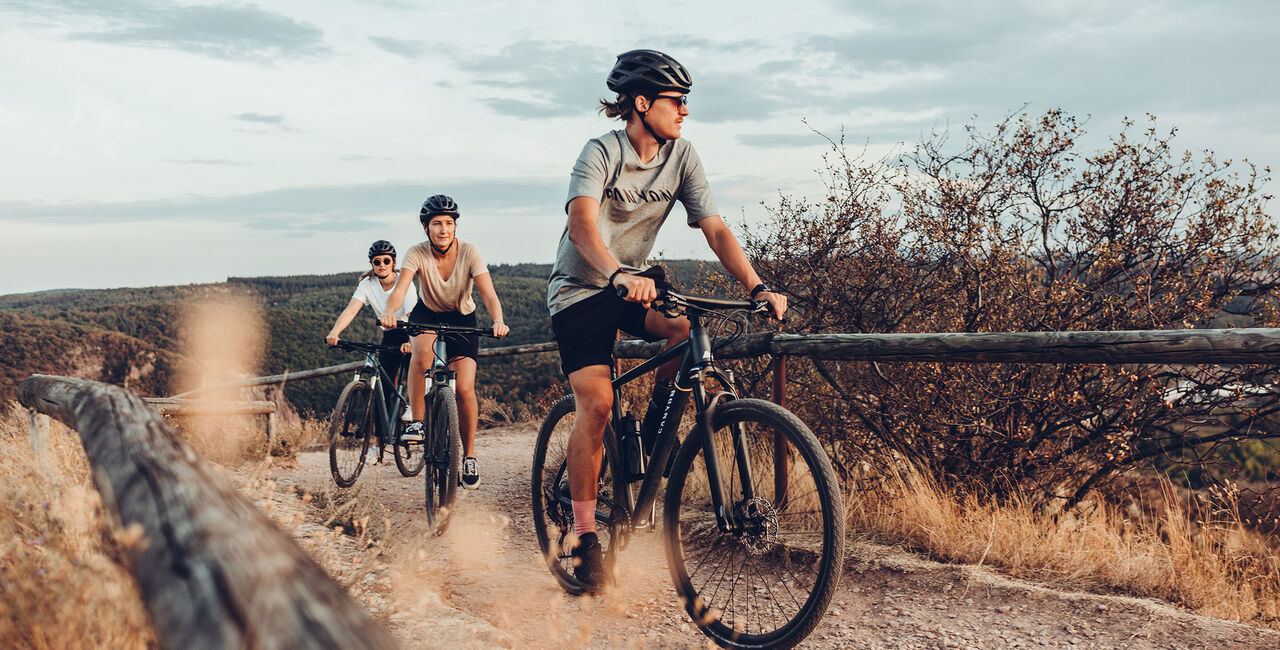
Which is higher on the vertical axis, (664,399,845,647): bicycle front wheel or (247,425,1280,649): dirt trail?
(664,399,845,647): bicycle front wheel

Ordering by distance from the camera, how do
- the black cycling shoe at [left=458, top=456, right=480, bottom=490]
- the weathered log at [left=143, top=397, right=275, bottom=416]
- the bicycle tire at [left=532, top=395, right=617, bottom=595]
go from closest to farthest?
the bicycle tire at [left=532, top=395, right=617, bottom=595]
the black cycling shoe at [left=458, top=456, right=480, bottom=490]
the weathered log at [left=143, top=397, right=275, bottom=416]

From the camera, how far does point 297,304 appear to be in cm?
6944

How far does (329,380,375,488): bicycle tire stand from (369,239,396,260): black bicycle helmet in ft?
3.38

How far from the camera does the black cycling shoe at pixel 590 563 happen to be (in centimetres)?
337

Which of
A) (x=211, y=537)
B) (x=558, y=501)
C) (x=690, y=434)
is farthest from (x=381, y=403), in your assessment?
(x=211, y=537)

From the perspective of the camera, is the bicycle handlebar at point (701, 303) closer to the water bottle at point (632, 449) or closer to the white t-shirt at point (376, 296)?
the water bottle at point (632, 449)

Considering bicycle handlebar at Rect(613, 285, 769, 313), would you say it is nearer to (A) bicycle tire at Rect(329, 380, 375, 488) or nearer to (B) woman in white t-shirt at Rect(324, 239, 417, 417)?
(B) woman in white t-shirt at Rect(324, 239, 417, 417)

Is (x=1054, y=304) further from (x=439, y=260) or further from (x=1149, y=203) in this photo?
(x=439, y=260)

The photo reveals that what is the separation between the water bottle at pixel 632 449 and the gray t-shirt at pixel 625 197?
0.55 m

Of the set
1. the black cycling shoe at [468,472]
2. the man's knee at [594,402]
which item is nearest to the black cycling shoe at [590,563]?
the man's knee at [594,402]

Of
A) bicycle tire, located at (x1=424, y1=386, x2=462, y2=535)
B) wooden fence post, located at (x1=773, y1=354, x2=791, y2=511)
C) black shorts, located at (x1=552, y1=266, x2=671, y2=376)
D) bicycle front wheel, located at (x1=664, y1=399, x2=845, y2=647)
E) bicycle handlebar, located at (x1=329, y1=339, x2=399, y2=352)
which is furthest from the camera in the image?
bicycle handlebar, located at (x1=329, y1=339, x2=399, y2=352)

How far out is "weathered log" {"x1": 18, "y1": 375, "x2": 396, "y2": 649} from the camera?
106 centimetres

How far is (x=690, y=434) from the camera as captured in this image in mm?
2969

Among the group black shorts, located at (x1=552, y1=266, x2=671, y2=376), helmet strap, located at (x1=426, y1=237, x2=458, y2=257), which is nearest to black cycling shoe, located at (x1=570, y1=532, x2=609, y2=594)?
black shorts, located at (x1=552, y1=266, x2=671, y2=376)
